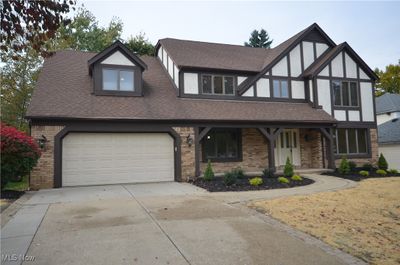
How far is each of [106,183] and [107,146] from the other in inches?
61.3

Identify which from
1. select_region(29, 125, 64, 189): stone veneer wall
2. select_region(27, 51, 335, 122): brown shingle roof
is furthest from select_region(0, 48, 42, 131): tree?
select_region(29, 125, 64, 189): stone veneer wall

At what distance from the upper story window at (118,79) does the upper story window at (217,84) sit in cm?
376

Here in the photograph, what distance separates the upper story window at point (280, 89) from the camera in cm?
1733

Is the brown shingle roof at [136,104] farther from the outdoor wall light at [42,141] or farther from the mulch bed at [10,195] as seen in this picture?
the mulch bed at [10,195]

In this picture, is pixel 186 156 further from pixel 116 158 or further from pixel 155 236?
pixel 155 236

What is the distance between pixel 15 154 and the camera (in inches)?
404

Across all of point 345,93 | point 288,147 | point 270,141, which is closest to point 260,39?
point 345,93

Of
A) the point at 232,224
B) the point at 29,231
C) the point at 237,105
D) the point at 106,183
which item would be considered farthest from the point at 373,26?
the point at 29,231

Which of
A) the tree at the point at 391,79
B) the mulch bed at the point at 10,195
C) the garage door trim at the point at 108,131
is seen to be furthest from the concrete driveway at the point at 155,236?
the tree at the point at 391,79

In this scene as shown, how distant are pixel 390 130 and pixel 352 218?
18.7 meters

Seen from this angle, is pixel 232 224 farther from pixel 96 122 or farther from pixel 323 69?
pixel 323 69

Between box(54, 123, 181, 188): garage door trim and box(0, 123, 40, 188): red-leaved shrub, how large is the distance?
1.57m

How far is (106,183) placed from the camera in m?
13.0

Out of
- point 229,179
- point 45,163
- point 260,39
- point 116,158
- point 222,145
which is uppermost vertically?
point 260,39
